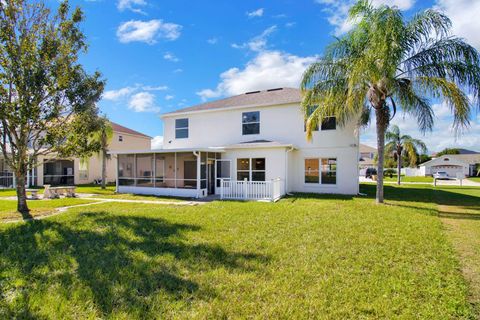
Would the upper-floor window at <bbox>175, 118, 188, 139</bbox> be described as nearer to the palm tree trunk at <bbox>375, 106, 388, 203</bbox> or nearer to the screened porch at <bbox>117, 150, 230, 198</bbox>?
the screened porch at <bbox>117, 150, 230, 198</bbox>

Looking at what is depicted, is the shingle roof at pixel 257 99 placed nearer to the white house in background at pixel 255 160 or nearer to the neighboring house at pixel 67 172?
the white house in background at pixel 255 160

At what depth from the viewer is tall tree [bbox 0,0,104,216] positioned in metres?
9.16

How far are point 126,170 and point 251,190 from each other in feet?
31.3

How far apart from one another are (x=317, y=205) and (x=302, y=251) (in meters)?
6.51

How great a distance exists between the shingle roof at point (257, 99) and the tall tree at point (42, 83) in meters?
10.2

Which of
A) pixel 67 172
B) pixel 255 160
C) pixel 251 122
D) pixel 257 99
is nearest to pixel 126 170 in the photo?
pixel 255 160

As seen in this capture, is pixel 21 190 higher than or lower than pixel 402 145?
lower

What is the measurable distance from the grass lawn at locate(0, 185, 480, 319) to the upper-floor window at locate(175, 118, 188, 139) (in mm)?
13230

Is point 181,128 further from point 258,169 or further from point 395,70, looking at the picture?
point 395,70

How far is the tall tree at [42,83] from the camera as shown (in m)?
9.16

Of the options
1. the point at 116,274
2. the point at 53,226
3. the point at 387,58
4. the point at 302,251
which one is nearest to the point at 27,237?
the point at 53,226

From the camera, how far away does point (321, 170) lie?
57.0 ft

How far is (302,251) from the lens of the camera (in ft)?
19.3

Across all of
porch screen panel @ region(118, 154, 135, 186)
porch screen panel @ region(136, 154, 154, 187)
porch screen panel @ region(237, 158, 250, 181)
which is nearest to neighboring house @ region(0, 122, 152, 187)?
porch screen panel @ region(118, 154, 135, 186)
